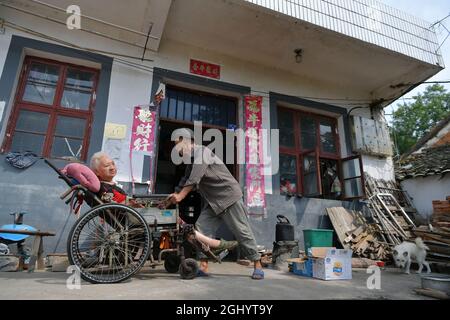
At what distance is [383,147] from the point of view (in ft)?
24.7

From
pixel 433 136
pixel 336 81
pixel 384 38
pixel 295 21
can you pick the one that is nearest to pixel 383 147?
pixel 336 81

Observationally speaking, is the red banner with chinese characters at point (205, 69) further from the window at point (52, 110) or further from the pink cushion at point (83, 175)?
the pink cushion at point (83, 175)

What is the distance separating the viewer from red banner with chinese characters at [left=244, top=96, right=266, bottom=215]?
588 cm

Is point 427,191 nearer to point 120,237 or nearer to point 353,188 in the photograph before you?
point 353,188

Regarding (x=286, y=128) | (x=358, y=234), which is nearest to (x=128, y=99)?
(x=286, y=128)

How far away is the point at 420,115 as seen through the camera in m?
25.0

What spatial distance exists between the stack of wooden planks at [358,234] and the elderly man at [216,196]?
10.4ft

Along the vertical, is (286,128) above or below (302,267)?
above

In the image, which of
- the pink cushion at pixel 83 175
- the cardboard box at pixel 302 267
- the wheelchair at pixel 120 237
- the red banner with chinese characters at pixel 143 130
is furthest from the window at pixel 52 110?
the cardboard box at pixel 302 267

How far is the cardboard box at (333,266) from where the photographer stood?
3.53 metres

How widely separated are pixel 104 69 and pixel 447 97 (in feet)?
93.2

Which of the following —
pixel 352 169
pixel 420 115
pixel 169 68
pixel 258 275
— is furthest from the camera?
pixel 420 115

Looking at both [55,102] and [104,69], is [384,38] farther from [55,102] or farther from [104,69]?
[55,102]

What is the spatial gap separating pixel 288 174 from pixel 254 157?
1.04m
